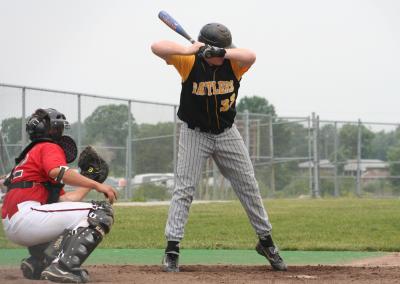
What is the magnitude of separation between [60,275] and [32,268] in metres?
0.51

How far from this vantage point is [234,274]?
6.71 m

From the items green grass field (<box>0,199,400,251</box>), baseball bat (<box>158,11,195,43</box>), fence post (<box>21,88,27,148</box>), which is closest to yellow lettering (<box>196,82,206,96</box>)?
baseball bat (<box>158,11,195,43</box>)

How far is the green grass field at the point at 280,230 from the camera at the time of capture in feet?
33.0

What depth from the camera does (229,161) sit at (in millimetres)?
6977

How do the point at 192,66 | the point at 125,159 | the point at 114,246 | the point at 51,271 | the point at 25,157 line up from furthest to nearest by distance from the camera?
1. the point at 125,159
2. the point at 114,246
3. the point at 192,66
4. the point at 25,157
5. the point at 51,271

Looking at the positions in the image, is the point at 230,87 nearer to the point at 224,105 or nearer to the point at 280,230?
the point at 224,105

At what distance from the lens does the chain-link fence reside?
57.1 feet

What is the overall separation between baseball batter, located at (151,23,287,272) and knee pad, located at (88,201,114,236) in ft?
3.53

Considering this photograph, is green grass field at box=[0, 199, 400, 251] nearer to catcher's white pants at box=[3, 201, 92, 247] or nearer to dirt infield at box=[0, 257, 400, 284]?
dirt infield at box=[0, 257, 400, 284]

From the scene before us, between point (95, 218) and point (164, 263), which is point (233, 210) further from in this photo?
point (95, 218)

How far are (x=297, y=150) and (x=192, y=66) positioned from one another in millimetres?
20286

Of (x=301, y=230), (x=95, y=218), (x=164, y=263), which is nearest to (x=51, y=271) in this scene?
(x=95, y=218)

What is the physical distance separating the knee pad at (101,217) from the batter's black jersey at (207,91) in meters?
1.30

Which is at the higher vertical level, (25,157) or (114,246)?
(25,157)
